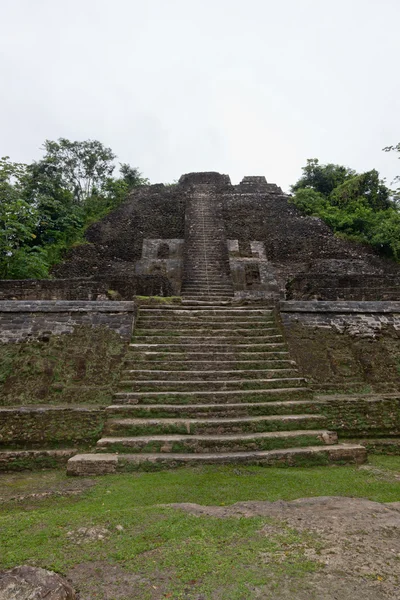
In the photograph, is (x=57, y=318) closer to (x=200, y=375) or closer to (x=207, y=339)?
(x=207, y=339)

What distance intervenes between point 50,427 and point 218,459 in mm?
2382

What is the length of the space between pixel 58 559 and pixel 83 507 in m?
0.98

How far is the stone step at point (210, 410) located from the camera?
5309 mm

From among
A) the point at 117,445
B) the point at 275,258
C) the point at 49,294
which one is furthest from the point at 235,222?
the point at 117,445

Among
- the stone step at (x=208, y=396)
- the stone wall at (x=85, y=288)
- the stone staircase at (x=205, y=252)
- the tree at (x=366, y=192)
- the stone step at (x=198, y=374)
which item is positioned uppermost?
the tree at (x=366, y=192)

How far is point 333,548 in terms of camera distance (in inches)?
101

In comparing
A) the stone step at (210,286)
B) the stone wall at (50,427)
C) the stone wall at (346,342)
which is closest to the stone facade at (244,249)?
the stone step at (210,286)

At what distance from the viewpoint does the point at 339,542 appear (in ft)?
8.70

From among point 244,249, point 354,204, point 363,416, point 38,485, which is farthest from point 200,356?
point 354,204

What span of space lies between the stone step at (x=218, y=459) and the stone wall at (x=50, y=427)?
1.72ft

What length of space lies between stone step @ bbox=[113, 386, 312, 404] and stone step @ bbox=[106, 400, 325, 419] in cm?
9

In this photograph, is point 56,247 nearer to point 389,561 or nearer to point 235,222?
point 235,222

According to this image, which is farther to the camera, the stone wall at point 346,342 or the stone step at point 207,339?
the stone step at point 207,339

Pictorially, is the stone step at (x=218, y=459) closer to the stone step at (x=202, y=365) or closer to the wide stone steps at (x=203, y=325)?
the stone step at (x=202, y=365)
